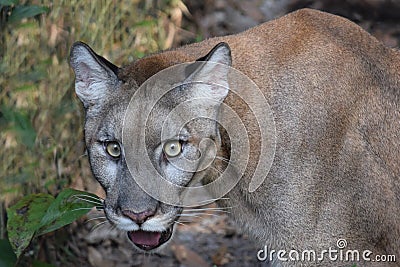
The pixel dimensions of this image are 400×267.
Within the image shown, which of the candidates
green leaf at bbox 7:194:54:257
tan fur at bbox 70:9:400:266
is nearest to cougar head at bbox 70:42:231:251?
tan fur at bbox 70:9:400:266

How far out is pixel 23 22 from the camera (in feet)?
22.2

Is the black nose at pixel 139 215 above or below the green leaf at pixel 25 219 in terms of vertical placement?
above

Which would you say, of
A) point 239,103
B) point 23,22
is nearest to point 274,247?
point 239,103

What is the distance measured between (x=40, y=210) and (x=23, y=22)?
1863 mm

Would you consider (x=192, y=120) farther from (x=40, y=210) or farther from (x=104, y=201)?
(x=40, y=210)

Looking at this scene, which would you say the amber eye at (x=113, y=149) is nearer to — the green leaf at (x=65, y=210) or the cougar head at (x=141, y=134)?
the cougar head at (x=141, y=134)

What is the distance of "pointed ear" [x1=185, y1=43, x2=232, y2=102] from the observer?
4758mm

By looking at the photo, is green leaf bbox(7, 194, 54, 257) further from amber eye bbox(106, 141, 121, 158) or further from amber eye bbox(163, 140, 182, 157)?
amber eye bbox(163, 140, 182, 157)

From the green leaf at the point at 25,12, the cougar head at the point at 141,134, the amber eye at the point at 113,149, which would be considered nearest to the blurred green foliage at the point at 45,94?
the green leaf at the point at 25,12

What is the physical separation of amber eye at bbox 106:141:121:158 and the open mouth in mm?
443

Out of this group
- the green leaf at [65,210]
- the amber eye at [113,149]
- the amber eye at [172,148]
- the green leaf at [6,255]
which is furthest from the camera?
the green leaf at [6,255]

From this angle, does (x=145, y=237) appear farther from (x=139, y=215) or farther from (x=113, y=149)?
(x=113, y=149)

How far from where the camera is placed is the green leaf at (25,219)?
5.32 metres

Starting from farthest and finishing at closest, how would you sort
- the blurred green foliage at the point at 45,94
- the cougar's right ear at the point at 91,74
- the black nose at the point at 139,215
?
the blurred green foliage at the point at 45,94 → the cougar's right ear at the point at 91,74 → the black nose at the point at 139,215
